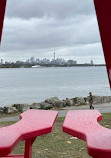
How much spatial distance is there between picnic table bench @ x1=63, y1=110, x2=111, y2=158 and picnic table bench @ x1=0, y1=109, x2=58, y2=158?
0.97 feet

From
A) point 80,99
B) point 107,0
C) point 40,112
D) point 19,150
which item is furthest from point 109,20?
point 80,99

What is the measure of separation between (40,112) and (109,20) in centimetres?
317

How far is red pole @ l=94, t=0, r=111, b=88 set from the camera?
250 cm

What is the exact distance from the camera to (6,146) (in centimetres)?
309

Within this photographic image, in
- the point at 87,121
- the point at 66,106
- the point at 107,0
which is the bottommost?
the point at 66,106

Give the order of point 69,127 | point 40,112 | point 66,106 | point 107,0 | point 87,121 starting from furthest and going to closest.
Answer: point 66,106, point 40,112, point 87,121, point 69,127, point 107,0

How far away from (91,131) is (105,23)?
1666 millimetres

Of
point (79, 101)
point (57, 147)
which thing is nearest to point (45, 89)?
point (79, 101)

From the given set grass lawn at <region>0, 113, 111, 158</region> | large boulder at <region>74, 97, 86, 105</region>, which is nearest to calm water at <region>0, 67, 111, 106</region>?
large boulder at <region>74, 97, 86, 105</region>

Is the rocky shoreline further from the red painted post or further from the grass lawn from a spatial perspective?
the red painted post

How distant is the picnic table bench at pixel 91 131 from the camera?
285cm

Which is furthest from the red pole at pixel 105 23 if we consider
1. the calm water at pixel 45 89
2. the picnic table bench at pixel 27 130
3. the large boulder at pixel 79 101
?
the calm water at pixel 45 89

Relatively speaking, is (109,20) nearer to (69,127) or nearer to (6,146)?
(6,146)

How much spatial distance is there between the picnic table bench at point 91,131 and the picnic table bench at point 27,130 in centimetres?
30
